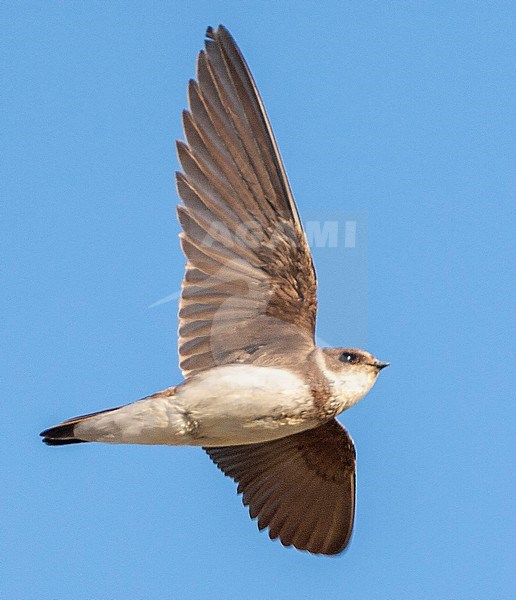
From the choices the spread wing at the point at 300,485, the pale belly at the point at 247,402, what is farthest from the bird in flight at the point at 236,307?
the spread wing at the point at 300,485

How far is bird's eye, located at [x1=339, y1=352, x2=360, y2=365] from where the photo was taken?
8.67 m

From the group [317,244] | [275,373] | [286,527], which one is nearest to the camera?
[275,373]

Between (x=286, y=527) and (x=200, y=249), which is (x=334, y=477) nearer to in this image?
(x=286, y=527)

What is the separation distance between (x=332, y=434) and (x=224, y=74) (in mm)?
2590

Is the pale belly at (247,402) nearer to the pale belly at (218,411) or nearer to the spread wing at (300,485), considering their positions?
the pale belly at (218,411)

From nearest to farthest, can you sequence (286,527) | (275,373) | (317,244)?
1. (275,373)
2. (317,244)
3. (286,527)

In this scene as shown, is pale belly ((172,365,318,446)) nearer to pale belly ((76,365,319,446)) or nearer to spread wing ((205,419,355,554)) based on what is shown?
pale belly ((76,365,319,446))

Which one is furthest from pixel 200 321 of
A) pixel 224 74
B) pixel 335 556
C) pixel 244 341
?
pixel 335 556

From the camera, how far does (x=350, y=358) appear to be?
8.67 m

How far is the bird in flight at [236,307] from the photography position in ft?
28.1

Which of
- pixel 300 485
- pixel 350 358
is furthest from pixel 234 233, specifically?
pixel 300 485

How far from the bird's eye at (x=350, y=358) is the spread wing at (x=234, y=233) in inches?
8.9

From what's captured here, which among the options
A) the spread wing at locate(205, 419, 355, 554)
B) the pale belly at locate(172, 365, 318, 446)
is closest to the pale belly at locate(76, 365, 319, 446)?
the pale belly at locate(172, 365, 318, 446)

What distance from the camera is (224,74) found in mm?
8648
